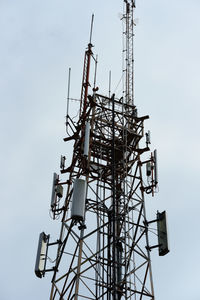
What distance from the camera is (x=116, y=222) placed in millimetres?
32125

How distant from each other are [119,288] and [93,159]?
8.10 metres

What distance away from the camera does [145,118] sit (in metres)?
34.9

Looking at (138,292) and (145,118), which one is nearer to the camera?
(138,292)

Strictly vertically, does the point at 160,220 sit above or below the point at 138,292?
above

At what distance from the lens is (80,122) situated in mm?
34500

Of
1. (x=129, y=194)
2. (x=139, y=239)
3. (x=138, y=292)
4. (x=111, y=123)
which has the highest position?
(x=111, y=123)

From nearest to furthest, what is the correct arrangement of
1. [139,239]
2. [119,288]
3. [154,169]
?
[119,288] → [139,239] → [154,169]

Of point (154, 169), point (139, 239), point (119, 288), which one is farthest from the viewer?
point (154, 169)

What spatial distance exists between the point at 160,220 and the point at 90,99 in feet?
26.7

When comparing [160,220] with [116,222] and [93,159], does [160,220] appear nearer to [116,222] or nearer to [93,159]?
[116,222]

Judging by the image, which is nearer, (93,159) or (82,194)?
(82,194)

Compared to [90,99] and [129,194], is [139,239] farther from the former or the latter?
[90,99]

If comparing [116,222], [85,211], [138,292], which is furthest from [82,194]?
[138,292]

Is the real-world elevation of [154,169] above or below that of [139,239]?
above
